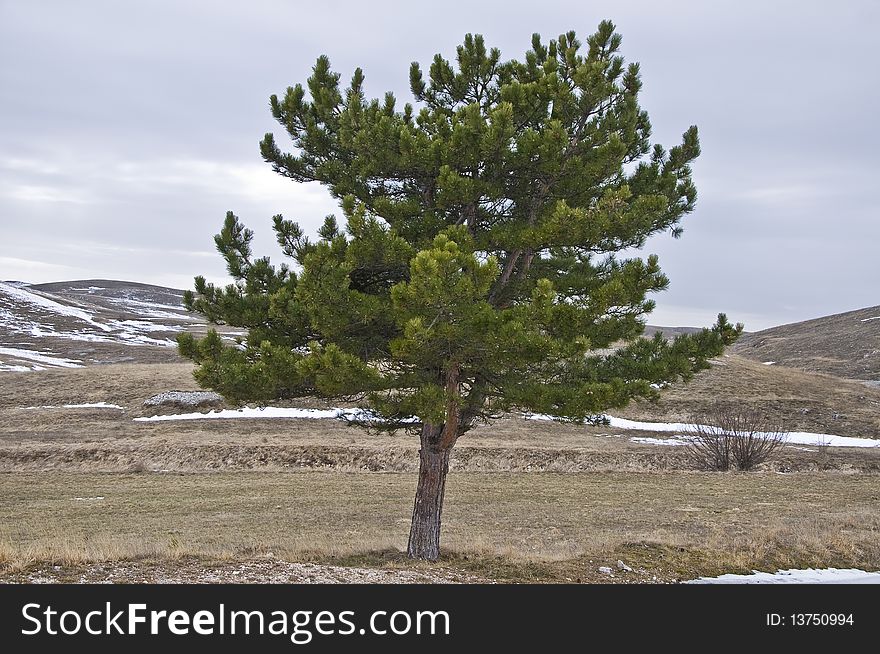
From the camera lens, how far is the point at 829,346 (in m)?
84.6

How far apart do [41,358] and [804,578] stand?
61224 mm

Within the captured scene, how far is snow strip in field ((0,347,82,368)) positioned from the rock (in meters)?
22.5

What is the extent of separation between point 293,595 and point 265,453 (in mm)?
20679

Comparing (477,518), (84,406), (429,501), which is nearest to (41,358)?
(84,406)

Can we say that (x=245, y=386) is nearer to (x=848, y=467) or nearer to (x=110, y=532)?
(x=110, y=532)

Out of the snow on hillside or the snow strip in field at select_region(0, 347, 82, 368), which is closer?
the snow strip in field at select_region(0, 347, 82, 368)

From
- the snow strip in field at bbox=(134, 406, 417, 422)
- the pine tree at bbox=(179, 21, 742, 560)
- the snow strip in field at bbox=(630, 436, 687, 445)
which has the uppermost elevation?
the pine tree at bbox=(179, 21, 742, 560)

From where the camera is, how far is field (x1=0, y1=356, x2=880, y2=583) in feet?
37.7

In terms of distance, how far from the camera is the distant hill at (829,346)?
69625mm

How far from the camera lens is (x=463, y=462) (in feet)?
92.0

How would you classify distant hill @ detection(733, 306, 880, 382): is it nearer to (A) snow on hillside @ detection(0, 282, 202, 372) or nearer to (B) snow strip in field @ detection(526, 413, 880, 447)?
(B) snow strip in field @ detection(526, 413, 880, 447)

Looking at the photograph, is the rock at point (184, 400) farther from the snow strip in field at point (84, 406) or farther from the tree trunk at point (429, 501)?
the tree trunk at point (429, 501)

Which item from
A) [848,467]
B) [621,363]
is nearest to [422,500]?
[621,363]

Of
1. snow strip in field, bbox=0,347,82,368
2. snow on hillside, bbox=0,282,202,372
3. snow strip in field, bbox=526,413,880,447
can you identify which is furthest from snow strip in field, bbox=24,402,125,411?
snow strip in field, bbox=526,413,880,447
